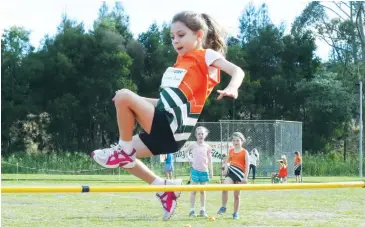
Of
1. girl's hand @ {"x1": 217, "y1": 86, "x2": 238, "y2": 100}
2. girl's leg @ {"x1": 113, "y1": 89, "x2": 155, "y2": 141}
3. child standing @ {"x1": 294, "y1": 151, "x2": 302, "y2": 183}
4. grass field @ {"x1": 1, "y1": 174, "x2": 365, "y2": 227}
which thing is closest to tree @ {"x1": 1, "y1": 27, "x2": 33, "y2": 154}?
child standing @ {"x1": 294, "y1": 151, "x2": 302, "y2": 183}

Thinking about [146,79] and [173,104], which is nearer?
[173,104]

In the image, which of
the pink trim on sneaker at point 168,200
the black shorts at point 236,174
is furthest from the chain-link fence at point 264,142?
the pink trim on sneaker at point 168,200

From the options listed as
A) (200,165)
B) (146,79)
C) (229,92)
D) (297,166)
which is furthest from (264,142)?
(229,92)

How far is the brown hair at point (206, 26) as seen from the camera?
205 inches

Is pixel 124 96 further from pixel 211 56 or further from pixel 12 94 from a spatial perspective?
pixel 12 94

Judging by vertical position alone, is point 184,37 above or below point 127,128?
above

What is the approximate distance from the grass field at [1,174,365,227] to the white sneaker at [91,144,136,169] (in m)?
6.19

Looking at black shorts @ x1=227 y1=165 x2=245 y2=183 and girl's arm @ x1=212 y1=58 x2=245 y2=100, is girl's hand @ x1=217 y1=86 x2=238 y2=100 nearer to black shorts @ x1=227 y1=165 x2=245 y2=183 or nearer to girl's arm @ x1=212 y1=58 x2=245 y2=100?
girl's arm @ x1=212 y1=58 x2=245 y2=100

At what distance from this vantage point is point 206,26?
5.29 m

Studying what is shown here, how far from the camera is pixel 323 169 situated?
37.1m

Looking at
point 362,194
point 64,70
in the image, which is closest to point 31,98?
point 64,70

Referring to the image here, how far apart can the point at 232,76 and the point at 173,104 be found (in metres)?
0.51

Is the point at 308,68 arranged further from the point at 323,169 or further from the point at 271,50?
the point at 323,169

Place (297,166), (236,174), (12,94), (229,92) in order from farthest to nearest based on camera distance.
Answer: (12,94)
(297,166)
(236,174)
(229,92)
